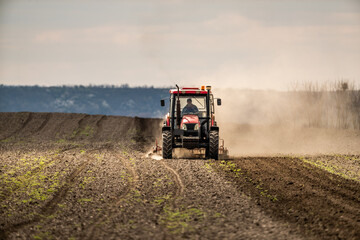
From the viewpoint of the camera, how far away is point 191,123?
18594mm

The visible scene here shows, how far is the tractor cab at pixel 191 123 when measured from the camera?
1839 cm

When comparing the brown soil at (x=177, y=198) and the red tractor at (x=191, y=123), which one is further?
the red tractor at (x=191, y=123)

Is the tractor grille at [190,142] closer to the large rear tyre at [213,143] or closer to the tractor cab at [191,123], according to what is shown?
the tractor cab at [191,123]

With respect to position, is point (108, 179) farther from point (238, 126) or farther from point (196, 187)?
point (238, 126)

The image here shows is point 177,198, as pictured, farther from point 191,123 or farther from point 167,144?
point 191,123

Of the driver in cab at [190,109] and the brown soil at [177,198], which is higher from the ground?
the driver in cab at [190,109]

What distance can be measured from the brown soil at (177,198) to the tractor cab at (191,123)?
2.33 ft

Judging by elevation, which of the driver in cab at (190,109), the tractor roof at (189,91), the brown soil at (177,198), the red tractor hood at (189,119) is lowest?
the brown soil at (177,198)

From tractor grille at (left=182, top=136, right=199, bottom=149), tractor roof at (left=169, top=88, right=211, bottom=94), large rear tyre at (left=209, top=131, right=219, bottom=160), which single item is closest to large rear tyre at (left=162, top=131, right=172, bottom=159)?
tractor grille at (left=182, top=136, right=199, bottom=149)

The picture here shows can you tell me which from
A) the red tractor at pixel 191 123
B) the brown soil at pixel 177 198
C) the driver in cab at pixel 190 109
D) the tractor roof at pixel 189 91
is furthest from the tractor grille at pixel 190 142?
the tractor roof at pixel 189 91

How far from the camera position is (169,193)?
39.3ft

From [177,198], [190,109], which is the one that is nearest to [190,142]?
Answer: [190,109]

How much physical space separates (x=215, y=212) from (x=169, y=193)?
2339 mm

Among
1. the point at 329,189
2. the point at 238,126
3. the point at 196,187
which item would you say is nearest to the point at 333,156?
the point at 329,189
